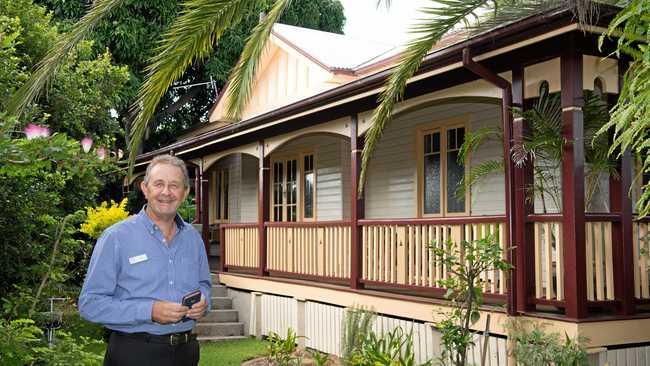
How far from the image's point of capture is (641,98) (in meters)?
3.33

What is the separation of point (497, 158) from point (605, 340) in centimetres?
412

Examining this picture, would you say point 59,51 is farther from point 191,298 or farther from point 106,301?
point 191,298

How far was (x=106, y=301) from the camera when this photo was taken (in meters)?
3.36

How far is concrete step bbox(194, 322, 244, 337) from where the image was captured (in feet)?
40.1

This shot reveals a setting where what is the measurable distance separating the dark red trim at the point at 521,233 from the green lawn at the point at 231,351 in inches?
177

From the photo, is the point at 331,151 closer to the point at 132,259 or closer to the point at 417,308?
the point at 417,308

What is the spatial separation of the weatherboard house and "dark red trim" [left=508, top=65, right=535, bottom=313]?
15mm

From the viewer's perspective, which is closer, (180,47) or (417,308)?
(180,47)

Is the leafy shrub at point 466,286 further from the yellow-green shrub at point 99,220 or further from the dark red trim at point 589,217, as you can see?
the yellow-green shrub at point 99,220

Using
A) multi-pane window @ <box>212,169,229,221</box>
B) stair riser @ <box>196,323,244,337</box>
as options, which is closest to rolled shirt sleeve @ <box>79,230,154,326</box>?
stair riser @ <box>196,323,244,337</box>

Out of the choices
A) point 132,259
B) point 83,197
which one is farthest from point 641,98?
point 83,197

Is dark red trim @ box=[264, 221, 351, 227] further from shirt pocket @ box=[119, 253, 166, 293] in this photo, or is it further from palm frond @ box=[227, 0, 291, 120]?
shirt pocket @ box=[119, 253, 166, 293]

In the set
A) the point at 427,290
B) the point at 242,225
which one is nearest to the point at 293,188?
the point at 242,225

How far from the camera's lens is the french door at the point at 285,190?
16.0 metres
